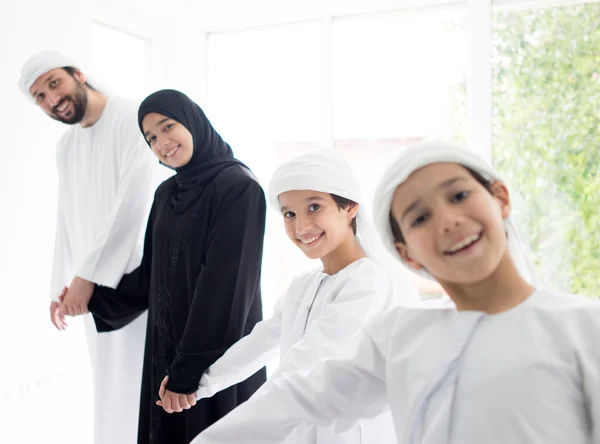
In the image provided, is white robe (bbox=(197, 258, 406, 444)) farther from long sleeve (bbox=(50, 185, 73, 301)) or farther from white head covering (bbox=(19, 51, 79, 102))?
white head covering (bbox=(19, 51, 79, 102))

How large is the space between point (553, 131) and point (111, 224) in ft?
6.88

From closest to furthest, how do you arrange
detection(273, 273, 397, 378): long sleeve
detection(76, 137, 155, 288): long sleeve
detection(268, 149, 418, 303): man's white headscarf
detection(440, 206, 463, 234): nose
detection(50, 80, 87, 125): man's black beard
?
detection(440, 206, 463, 234): nose
detection(273, 273, 397, 378): long sleeve
detection(268, 149, 418, 303): man's white headscarf
detection(76, 137, 155, 288): long sleeve
detection(50, 80, 87, 125): man's black beard

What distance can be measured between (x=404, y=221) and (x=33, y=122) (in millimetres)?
2021

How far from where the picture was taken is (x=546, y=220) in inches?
112

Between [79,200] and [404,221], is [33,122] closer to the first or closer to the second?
[79,200]

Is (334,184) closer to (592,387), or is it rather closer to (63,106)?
(592,387)

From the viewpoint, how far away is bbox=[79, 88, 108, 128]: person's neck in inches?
89.8

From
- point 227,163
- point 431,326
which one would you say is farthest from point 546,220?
point 431,326

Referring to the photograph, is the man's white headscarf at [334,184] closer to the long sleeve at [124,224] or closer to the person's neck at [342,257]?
the person's neck at [342,257]

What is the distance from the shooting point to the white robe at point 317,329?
4.46 ft

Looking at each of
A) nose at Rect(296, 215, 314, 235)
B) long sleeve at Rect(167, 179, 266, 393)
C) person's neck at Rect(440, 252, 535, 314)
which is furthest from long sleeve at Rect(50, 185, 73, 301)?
person's neck at Rect(440, 252, 535, 314)

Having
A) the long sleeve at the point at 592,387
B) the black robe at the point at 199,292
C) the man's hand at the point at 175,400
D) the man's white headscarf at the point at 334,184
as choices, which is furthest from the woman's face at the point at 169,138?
the long sleeve at the point at 592,387

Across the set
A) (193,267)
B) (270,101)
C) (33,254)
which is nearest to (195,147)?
(193,267)

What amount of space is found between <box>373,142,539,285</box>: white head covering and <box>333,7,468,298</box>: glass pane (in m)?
2.11
